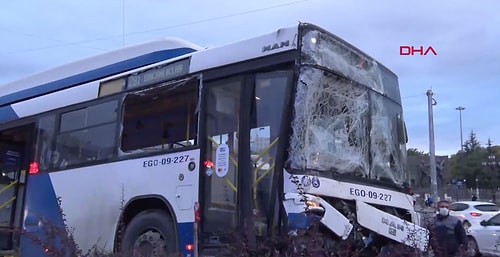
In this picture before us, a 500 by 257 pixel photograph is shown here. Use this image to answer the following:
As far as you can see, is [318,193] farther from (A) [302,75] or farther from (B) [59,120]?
(B) [59,120]

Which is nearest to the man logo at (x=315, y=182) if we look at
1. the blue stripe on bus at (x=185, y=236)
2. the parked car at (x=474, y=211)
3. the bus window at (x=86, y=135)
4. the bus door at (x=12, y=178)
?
the blue stripe on bus at (x=185, y=236)

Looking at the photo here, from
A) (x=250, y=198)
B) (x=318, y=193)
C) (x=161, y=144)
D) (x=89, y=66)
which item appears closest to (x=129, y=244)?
(x=161, y=144)

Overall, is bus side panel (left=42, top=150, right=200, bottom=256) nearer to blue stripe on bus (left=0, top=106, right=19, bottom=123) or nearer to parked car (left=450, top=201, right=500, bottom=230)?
blue stripe on bus (left=0, top=106, right=19, bottom=123)

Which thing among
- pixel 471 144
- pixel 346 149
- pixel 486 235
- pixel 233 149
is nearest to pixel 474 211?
pixel 486 235

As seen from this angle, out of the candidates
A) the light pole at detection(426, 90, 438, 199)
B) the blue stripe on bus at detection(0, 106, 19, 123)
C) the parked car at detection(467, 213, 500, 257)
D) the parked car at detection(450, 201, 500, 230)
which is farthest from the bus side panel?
the light pole at detection(426, 90, 438, 199)

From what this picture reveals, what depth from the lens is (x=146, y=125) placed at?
28.3 ft

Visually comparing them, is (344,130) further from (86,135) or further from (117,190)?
(86,135)

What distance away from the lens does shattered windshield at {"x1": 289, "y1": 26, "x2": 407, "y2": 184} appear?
23.3 ft

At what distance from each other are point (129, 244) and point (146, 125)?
1686mm

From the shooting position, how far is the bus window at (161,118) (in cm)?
812

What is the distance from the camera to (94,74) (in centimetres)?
1091

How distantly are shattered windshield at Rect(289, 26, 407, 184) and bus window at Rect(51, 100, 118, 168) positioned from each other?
3.27 meters

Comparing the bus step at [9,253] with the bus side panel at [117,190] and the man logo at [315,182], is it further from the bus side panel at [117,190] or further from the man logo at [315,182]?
the man logo at [315,182]

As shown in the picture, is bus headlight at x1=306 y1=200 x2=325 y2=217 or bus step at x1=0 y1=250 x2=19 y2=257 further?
bus step at x1=0 y1=250 x2=19 y2=257
